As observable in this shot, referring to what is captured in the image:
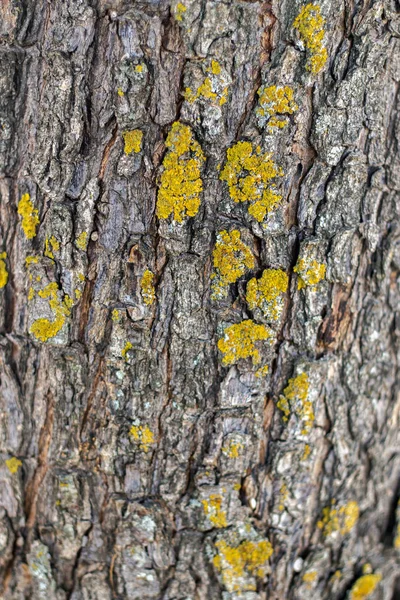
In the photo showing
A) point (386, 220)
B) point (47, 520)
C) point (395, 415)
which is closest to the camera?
point (386, 220)

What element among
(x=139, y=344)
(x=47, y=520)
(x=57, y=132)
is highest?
(x=57, y=132)

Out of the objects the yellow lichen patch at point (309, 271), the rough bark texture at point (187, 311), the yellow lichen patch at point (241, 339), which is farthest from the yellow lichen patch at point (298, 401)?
the yellow lichen patch at point (309, 271)

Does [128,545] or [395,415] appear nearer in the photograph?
[128,545]

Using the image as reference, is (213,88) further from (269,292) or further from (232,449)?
(232,449)

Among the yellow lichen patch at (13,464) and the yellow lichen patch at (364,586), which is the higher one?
the yellow lichen patch at (13,464)

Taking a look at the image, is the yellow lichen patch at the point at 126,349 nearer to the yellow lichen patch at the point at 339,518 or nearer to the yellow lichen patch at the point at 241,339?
the yellow lichen patch at the point at 241,339

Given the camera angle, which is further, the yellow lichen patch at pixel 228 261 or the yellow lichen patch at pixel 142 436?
the yellow lichen patch at pixel 142 436

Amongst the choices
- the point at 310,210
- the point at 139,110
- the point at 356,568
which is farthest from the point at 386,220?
the point at 356,568

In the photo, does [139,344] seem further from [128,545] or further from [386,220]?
[386,220]
